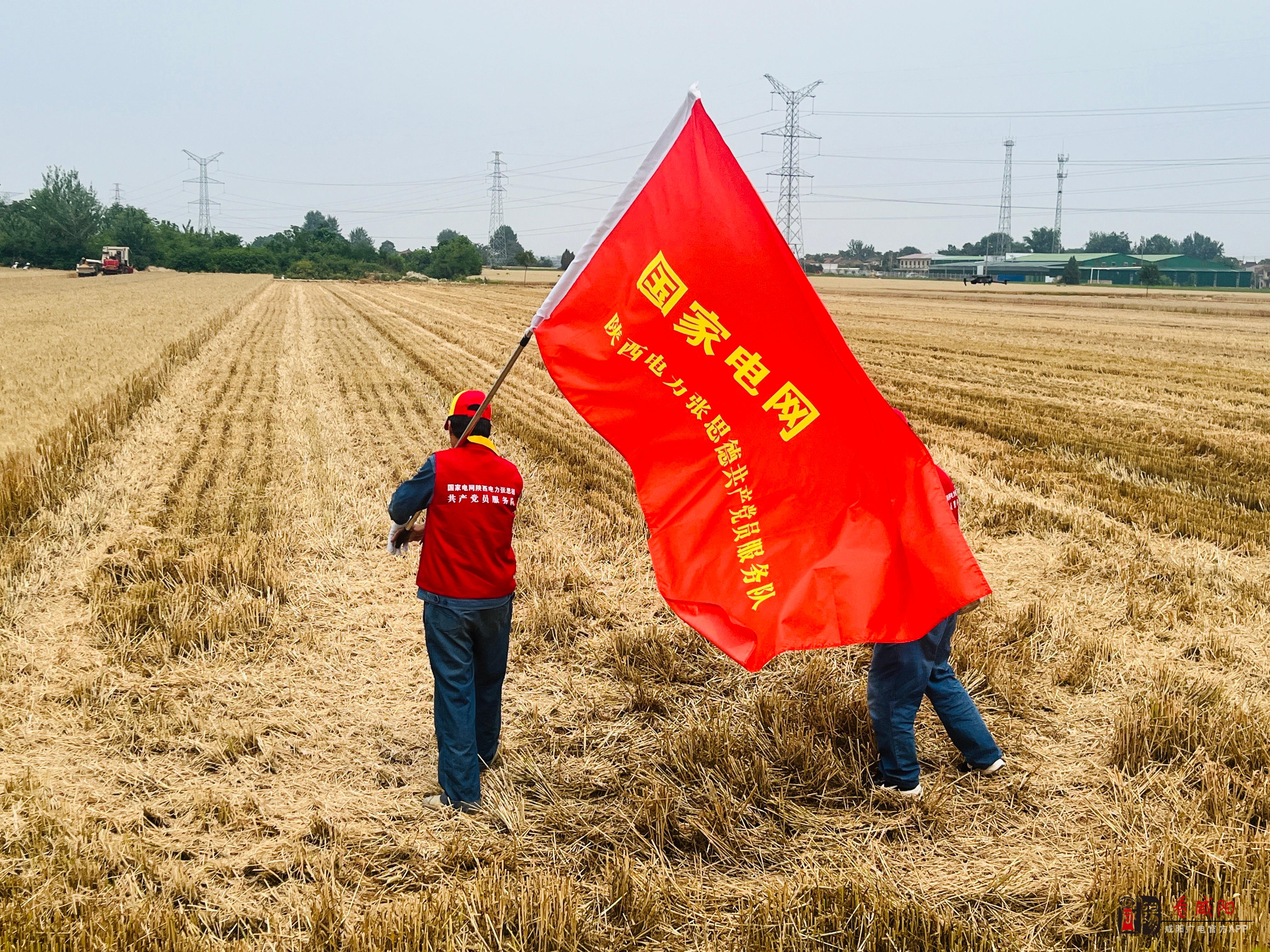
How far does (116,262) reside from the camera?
7569cm

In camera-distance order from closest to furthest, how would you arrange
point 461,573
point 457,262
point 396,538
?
point 461,573, point 396,538, point 457,262

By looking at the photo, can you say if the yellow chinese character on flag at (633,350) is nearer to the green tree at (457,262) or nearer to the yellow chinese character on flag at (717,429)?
the yellow chinese character on flag at (717,429)

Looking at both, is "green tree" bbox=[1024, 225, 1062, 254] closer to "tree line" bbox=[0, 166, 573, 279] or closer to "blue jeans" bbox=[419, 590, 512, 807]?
"tree line" bbox=[0, 166, 573, 279]

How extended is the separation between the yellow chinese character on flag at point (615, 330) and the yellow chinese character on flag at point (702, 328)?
0.94 ft

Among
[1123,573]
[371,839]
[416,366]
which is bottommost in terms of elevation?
[371,839]

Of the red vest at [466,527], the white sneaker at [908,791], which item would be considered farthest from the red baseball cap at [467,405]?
the white sneaker at [908,791]

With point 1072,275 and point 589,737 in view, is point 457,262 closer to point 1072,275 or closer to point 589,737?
point 1072,275

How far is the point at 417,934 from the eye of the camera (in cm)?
351

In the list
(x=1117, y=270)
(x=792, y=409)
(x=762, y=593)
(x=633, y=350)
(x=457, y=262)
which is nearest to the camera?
(x=762, y=593)

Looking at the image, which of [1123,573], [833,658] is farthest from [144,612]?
[1123,573]

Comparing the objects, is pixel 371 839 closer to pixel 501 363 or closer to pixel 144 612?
pixel 144 612

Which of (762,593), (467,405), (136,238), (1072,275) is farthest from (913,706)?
(136,238)

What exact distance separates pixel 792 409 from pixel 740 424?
25cm

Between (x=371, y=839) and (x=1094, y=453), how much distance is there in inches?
445
